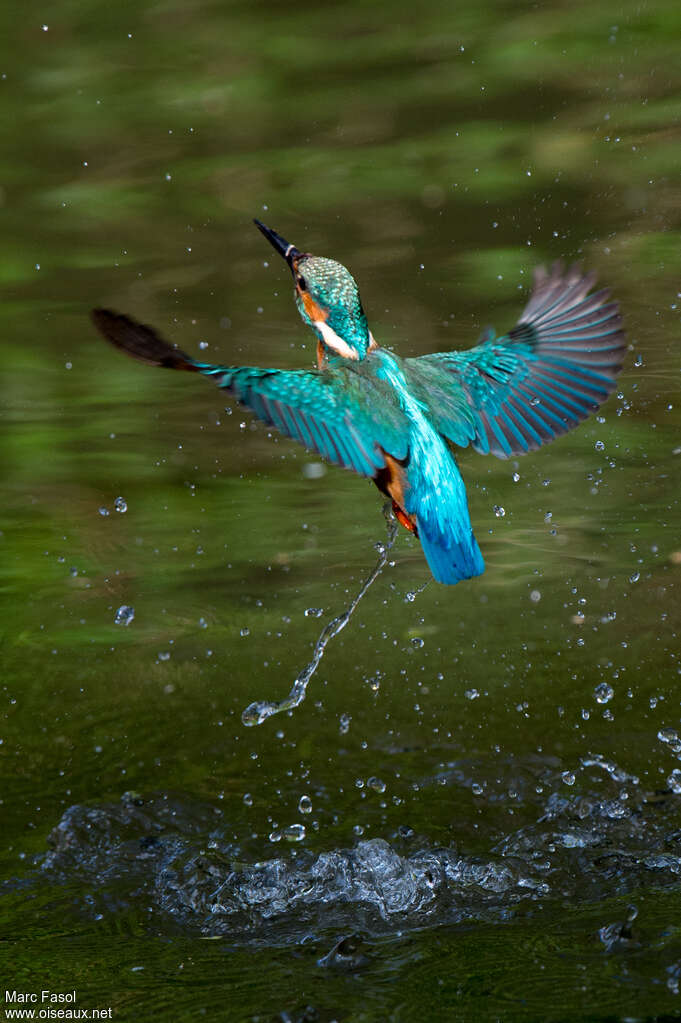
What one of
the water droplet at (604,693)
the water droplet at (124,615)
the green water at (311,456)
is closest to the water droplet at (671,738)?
the green water at (311,456)

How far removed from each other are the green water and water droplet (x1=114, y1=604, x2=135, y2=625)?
3 centimetres

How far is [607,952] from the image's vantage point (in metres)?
1.97

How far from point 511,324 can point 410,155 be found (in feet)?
1.78

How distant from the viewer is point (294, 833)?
8.64 ft

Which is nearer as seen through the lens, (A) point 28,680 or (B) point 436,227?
(B) point 436,227

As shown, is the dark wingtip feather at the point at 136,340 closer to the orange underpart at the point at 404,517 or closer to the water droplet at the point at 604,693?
the orange underpart at the point at 404,517

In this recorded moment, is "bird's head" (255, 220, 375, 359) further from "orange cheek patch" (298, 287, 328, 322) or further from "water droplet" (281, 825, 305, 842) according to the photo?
"water droplet" (281, 825, 305, 842)

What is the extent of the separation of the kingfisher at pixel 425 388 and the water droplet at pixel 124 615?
1.63 meters

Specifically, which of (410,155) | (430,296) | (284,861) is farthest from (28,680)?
(410,155)

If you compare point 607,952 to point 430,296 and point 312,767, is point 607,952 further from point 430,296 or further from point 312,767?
point 430,296

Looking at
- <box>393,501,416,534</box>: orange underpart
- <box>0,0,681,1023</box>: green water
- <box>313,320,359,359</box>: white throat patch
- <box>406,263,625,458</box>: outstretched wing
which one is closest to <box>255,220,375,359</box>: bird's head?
<box>313,320,359,359</box>: white throat patch

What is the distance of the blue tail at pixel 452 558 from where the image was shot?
201 centimetres

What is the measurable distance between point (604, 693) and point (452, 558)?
1438mm

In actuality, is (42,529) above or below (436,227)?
below
